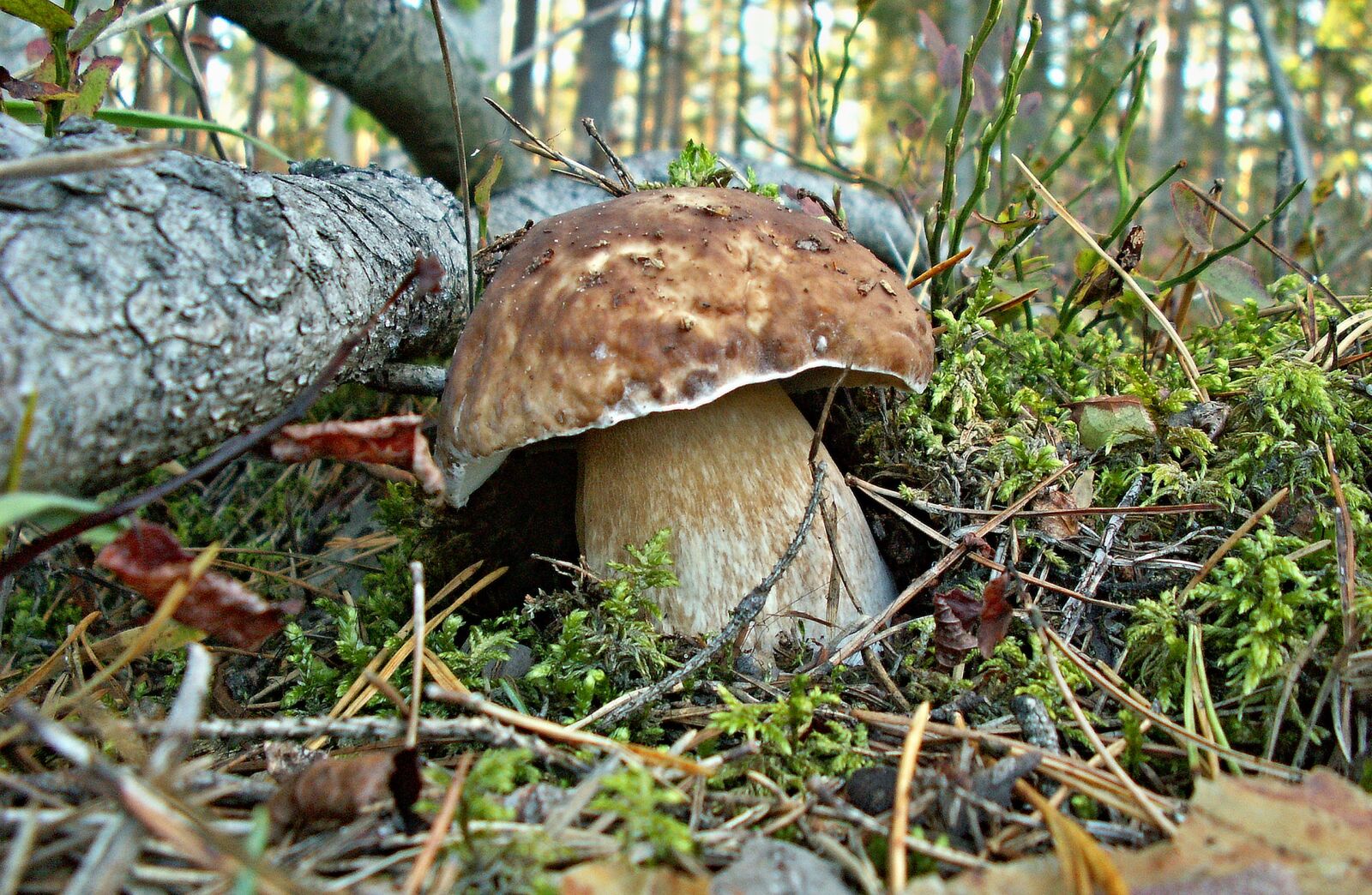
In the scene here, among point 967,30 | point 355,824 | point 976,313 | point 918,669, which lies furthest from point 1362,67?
Answer: point 355,824

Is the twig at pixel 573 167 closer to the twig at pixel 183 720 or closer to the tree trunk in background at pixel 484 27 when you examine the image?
the twig at pixel 183 720

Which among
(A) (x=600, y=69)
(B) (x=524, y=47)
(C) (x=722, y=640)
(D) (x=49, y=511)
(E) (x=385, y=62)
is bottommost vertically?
(C) (x=722, y=640)

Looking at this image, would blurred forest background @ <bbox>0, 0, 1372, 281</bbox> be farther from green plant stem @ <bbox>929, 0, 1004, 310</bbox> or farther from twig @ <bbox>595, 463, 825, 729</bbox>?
twig @ <bbox>595, 463, 825, 729</bbox>

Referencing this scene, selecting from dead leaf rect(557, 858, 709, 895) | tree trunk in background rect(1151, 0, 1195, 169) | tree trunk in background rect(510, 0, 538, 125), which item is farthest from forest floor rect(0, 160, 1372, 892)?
tree trunk in background rect(1151, 0, 1195, 169)

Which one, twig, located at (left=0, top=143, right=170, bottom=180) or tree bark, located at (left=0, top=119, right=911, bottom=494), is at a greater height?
twig, located at (left=0, top=143, right=170, bottom=180)

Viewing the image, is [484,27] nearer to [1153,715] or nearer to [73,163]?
[73,163]

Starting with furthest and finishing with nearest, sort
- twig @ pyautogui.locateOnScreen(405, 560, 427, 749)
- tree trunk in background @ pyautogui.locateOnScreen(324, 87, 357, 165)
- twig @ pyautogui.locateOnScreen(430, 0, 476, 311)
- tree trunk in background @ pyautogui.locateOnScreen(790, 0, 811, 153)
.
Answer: tree trunk in background @ pyautogui.locateOnScreen(790, 0, 811, 153), tree trunk in background @ pyautogui.locateOnScreen(324, 87, 357, 165), twig @ pyautogui.locateOnScreen(430, 0, 476, 311), twig @ pyautogui.locateOnScreen(405, 560, 427, 749)

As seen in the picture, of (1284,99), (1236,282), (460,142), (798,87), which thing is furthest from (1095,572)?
(798,87)
